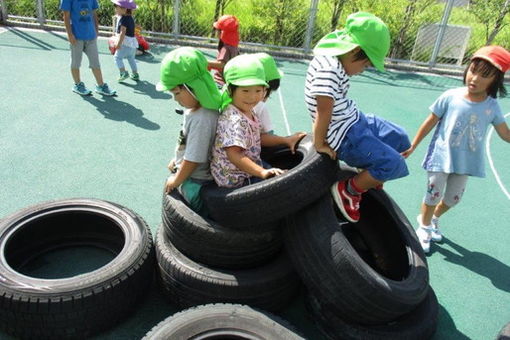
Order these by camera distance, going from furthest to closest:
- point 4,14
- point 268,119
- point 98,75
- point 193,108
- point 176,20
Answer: point 176,20, point 4,14, point 98,75, point 268,119, point 193,108

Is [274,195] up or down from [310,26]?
down

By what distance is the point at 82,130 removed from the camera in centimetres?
604

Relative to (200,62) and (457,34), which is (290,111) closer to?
(200,62)

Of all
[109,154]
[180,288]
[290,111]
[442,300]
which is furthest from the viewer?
[290,111]

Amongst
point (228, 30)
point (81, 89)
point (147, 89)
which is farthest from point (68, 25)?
point (228, 30)

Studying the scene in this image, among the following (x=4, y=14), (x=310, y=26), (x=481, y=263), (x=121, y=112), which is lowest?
(x=481, y=263)

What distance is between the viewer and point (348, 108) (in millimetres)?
3014

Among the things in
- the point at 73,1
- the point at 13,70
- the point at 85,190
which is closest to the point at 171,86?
the point at 85,190

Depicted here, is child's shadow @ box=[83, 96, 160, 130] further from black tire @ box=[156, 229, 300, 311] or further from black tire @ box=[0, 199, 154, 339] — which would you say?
black tire @ box=[156, 229, 300, 311]

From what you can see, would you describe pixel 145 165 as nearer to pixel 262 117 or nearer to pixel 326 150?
pixel 262 117

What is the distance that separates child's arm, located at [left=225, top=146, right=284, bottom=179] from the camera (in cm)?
289

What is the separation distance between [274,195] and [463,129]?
86.2 inches

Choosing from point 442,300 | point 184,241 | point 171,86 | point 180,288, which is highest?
point 171,86

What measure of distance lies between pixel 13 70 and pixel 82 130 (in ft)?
10.2
